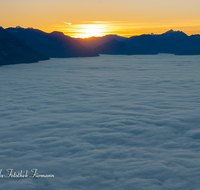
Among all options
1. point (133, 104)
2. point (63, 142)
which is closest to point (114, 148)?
point (63, 142)

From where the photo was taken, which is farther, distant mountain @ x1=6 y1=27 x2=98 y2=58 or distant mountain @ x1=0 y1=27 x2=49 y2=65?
distant mountain @ x1=6 y1=27 x2=98 y2=58

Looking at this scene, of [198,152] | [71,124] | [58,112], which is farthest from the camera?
[58,112]

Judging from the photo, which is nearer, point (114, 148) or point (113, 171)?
point (113, 171)

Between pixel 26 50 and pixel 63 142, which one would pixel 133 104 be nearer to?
pixel 63 142

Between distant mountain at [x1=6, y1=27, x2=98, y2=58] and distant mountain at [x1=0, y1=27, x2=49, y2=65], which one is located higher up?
distant mountain at [x1=6, y1=27, x2=98, y2=58]
